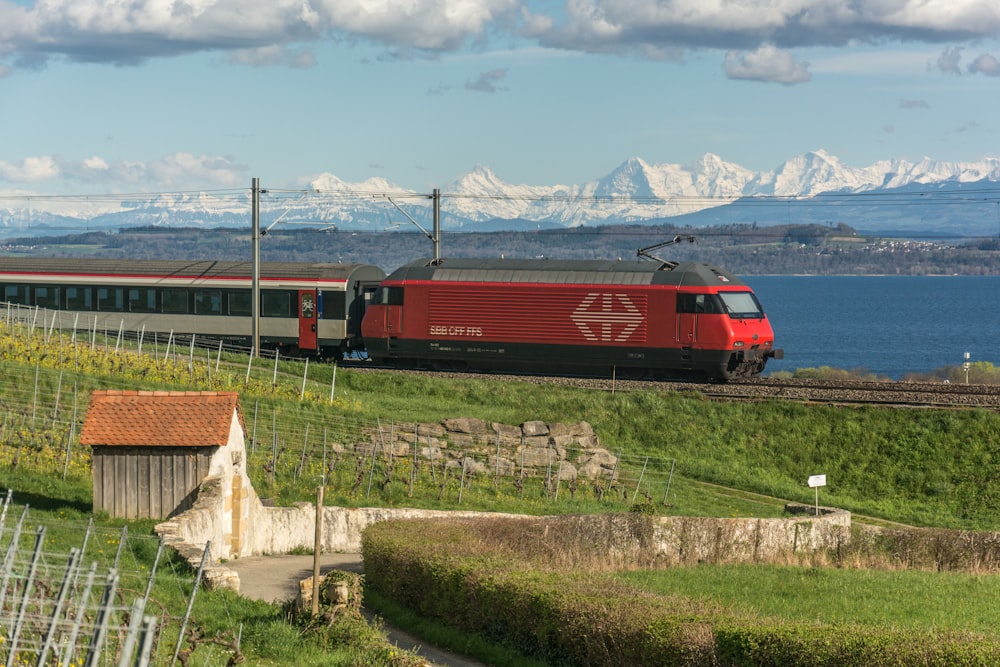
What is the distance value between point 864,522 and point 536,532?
12565 millimetres

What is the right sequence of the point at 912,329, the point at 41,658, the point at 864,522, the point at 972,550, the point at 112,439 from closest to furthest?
the point at 41,658, the point at 112,439, the point at 972,550, the point at 864,522, the point at 912,329

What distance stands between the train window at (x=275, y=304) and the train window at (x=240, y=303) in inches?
30.4

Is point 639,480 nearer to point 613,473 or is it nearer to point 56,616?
point 613,473

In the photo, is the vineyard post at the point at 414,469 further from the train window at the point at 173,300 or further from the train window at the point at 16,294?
the train window at the point at 16,294

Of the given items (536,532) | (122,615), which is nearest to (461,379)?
(536,532)

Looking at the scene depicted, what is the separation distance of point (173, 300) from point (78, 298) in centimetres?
473

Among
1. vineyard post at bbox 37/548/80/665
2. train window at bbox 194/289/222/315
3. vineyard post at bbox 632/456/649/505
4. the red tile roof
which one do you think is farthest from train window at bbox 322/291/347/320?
vineyard post at bbox 37/548/80/665

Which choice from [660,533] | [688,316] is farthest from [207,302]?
[660,533]

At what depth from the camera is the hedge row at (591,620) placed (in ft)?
52.2

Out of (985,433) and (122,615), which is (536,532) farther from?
(985,433)

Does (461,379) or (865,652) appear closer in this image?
(865,652)

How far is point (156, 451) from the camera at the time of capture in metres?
23.7

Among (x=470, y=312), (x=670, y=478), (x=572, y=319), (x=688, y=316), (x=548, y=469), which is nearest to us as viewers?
(x=548, y=469)

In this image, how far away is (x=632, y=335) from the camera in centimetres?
4609
